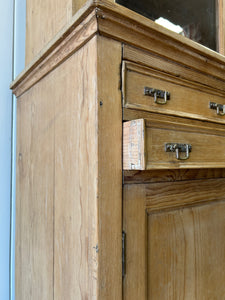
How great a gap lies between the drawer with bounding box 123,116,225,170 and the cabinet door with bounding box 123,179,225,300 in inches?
2.7

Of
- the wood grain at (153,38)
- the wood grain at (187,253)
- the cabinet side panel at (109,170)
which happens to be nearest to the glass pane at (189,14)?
the wood grain at (153,38)

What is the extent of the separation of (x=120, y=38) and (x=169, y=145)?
0.23 meters

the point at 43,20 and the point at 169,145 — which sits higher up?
the point at 43,20

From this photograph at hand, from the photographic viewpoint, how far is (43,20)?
2.24 feet

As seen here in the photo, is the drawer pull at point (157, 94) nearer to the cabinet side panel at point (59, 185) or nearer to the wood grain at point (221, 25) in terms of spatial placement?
the cabinet side panel at point (59, 185)

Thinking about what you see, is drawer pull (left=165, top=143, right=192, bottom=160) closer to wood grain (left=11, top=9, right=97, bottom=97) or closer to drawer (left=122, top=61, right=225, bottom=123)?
drawer (left=122, top=61, right=225, bottom=123)

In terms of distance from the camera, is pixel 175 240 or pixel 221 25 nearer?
pixel 175 240

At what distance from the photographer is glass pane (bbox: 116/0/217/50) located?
66 centimetres

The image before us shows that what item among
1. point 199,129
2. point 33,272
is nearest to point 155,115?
point 199,129

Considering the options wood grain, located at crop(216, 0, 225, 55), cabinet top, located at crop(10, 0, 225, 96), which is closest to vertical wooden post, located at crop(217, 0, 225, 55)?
wood grain, located at crop(216, 0, 225, 55)

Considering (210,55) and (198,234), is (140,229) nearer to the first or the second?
(198,234)

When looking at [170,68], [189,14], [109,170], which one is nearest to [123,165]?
[109,170]

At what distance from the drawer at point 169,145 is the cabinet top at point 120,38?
0.50ft

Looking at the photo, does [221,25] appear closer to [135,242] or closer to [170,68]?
[170,68]
